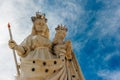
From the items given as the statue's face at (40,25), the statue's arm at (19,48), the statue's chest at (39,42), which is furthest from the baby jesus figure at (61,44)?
the statue's arm at (19,48)

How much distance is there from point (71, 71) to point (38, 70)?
99 centimetres

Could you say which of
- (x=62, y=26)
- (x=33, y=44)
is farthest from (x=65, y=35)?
(x=33, y=44)

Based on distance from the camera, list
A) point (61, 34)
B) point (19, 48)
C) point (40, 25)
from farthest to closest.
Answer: point (40, 25)
point (61, 34)
point (19, 48)

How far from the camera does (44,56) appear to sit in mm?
11188

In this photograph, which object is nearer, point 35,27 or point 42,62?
point 42,62

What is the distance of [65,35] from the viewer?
1182 cm

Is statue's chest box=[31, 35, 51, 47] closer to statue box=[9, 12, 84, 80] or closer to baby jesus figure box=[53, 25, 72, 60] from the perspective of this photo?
statue box=[9, 12, 84, 80]

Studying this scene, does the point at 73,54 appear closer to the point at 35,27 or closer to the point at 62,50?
the point at 62,50

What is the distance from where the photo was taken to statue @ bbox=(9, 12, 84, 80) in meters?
10.8

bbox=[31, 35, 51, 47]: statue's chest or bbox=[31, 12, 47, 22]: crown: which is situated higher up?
bbox=[31, 12, 47, 22]: crown

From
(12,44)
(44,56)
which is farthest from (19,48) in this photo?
(44,56)

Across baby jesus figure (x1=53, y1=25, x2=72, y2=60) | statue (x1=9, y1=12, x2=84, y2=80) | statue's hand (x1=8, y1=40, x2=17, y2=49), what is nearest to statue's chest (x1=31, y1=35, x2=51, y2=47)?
statue (x1=9, y1=12, x2=84, y2=80)

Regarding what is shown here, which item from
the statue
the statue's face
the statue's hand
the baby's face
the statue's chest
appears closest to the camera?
the statue

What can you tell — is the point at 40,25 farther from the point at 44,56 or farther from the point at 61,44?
the point at 44,56
